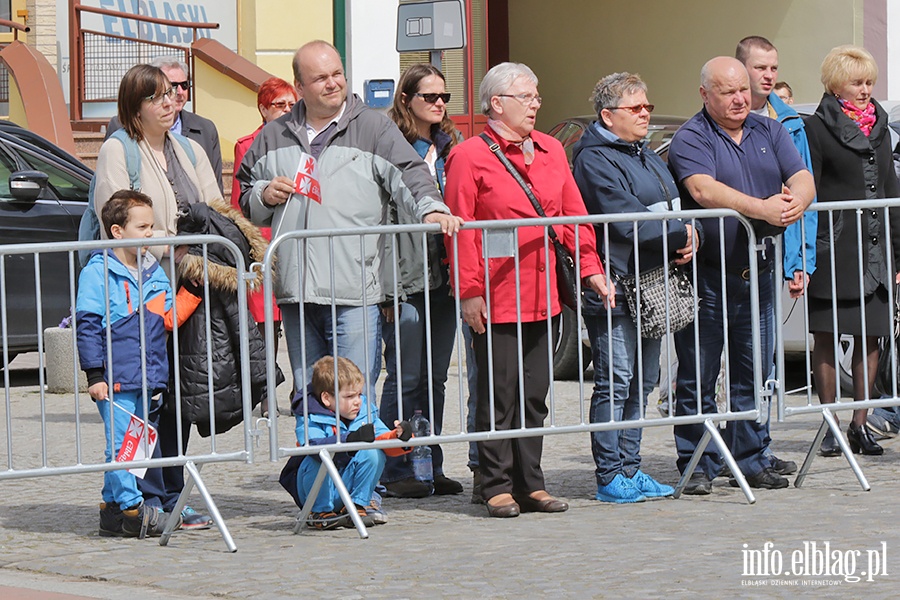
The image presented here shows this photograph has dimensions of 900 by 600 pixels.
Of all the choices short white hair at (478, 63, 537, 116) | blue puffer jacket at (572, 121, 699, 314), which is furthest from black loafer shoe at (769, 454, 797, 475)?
short white hair at (478, 63, 537, 116)

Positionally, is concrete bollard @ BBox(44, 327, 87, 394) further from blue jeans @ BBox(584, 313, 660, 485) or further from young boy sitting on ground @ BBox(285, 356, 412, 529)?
blue jeans @ BBox(584, 313, 660, 485)

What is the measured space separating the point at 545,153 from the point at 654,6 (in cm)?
1534

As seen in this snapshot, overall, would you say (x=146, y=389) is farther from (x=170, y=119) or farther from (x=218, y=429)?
(x=170, y=119)

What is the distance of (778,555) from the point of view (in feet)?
19.7

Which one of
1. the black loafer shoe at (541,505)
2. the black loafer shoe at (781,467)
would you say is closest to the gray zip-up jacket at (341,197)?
the black loafer shoe at (541,505)

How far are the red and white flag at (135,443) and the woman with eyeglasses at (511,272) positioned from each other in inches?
55.5

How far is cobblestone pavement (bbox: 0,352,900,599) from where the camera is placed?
18.6 feet

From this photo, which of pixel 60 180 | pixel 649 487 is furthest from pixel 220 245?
pixel 60 180

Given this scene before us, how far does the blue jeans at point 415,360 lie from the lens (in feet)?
25.0

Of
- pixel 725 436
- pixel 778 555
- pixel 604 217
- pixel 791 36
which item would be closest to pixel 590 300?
pixel 604 217

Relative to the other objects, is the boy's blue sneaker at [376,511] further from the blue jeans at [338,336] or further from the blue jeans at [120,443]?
the blue jeans at [120,443]

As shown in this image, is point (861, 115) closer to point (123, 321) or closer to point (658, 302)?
point (658, 302)

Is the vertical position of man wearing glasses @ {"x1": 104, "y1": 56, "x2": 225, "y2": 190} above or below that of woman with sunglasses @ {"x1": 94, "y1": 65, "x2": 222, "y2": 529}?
above

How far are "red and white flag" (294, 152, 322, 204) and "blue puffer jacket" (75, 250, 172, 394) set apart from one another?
0.69m
